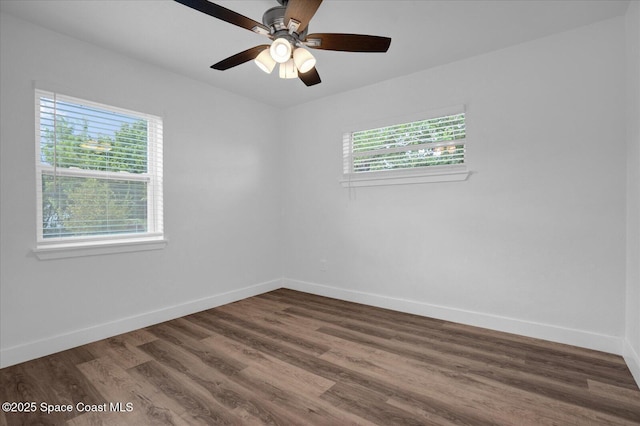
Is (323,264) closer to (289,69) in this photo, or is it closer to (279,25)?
(289,69)

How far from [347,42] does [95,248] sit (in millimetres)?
2682

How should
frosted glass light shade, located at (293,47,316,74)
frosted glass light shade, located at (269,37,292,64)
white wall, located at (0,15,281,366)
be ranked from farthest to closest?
white wall, located at (0,15,281,366) < frosted glass light shade, located at (293,47,316,74) < frosted glass light shade, located at (269,37,292,64)

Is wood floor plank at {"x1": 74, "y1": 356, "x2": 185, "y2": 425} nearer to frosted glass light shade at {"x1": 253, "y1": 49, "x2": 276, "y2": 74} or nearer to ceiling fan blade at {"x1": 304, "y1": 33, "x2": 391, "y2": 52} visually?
frosted glass light shade at {"x1": 253, "y1": 49, "x2": 276, "y2": 74}

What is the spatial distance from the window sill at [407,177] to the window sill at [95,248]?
2.26m

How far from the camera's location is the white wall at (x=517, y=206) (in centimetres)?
253

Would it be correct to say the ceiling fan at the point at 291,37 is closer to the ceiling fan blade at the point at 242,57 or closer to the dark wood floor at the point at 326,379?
the ceiling fan blade at the point at 242,57

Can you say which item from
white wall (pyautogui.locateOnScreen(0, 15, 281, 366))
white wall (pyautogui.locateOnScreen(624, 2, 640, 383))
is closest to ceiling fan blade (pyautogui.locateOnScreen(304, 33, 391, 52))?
white wall (pyautogui.locateOnScreen(624, 2, 640, 383))

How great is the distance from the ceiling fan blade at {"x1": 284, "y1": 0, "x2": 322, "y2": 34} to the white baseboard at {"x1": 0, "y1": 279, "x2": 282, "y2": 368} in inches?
115

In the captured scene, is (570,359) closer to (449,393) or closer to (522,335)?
(522,335)

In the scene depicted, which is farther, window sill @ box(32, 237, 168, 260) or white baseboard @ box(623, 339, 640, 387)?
window sill @ box(32, 237, 168, 260)

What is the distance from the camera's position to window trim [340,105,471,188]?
3199 millimetres

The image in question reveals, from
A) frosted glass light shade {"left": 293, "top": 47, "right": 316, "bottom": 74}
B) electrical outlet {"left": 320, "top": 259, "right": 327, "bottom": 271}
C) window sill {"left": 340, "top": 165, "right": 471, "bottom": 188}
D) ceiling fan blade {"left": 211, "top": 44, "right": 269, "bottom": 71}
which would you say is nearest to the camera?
frosted glass light shade {"left": 293, "top": 47, "right": 316, "bottom": 74}

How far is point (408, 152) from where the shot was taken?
11.6ft

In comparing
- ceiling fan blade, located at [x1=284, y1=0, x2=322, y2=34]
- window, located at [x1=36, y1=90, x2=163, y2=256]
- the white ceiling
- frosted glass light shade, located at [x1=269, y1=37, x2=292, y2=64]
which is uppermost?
the white ceiling
